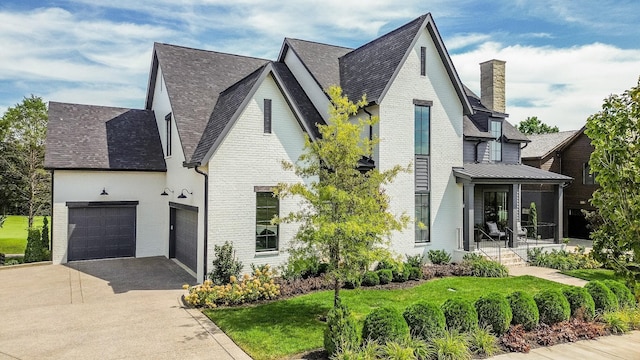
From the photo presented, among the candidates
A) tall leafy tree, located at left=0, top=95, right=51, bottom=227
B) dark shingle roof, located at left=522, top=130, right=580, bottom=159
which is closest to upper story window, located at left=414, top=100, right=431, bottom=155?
dark shingle roof, located at left=522, top=130, right=580, bottom=159

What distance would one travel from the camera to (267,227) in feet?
48.1

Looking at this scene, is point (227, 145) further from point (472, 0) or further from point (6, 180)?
point (6, 180)

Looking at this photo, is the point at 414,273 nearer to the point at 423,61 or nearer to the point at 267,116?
the point at 267,116

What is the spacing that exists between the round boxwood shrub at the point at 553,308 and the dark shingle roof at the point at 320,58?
40.1ft

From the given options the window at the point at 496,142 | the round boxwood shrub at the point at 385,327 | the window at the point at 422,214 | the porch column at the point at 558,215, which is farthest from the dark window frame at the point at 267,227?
the porch column at the point at 558,215

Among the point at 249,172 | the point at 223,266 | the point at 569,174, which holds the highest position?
the point at 569,174

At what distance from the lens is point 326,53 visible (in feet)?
69.7

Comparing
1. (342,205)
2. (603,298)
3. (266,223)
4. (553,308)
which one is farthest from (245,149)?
(603,298)

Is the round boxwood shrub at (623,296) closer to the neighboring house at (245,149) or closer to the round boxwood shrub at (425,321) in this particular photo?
the round boxwood shrub at (425,321)

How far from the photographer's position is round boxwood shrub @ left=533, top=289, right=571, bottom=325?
33.4ft

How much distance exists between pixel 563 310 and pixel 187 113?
46.2ft

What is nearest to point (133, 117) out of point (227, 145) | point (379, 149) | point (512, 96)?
point (227, 145)

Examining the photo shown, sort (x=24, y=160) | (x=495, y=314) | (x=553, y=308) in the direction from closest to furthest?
(x=495, y=314) → (x=553, y=308) → (x=24, y=160)

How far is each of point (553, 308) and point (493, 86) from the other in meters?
16.7
